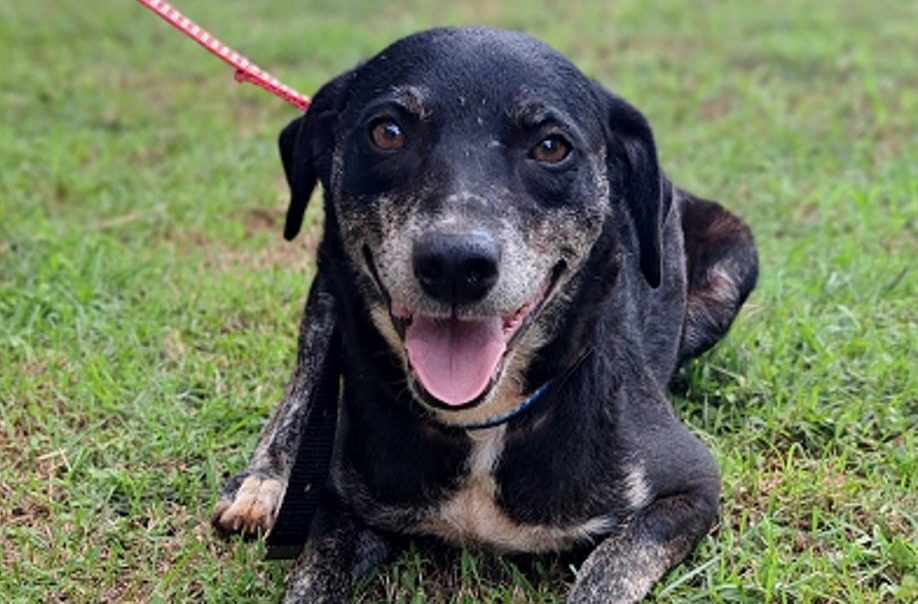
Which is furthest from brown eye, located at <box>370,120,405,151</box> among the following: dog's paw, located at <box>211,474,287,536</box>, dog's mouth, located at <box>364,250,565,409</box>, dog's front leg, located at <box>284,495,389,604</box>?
dog's paw, located at <box>211,474,287,536</box>

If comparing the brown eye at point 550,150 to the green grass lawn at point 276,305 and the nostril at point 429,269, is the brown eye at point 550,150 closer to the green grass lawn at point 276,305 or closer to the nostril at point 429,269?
the nostril at point 429,269

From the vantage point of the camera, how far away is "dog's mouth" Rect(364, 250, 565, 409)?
3166mm

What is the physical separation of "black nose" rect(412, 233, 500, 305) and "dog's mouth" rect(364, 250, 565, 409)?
0.09 m

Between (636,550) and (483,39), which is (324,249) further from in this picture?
(636,550)

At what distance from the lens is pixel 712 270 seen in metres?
4.88

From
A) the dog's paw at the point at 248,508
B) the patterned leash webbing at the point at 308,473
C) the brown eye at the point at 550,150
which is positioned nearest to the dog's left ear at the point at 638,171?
the brown eye at the point at 550,150

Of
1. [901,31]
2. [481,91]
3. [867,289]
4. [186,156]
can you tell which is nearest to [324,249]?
[481,91]

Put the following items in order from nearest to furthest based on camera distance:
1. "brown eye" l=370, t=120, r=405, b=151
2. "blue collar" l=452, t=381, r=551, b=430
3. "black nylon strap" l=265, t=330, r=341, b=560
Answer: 1. "brown eye" l=370, t=120, r=405, b=151
2. "blue collar" l=452, t=381, r=551, b=430
3. "black nylon strap" l=265, t=330, r=341, b=560

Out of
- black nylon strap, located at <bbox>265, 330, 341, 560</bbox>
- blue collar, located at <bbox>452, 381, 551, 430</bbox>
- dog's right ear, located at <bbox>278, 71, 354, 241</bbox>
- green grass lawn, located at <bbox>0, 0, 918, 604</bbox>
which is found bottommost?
green grass lawn, located at <bbox>0, 0, 918, 604</bbox>

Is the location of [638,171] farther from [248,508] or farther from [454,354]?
[248,508]

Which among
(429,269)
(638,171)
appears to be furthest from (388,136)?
(638,171)

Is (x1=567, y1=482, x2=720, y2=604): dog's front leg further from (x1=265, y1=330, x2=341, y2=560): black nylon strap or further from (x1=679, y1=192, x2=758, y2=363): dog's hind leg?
(x1=679, y1=192, x2=758, y2=363): dog's hind leg

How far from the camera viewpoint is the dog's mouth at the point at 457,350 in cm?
317

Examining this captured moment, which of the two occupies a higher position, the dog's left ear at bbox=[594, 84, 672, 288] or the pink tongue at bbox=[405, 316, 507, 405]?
the dog's left ear at bbox=[594, 84, 672, 288]
